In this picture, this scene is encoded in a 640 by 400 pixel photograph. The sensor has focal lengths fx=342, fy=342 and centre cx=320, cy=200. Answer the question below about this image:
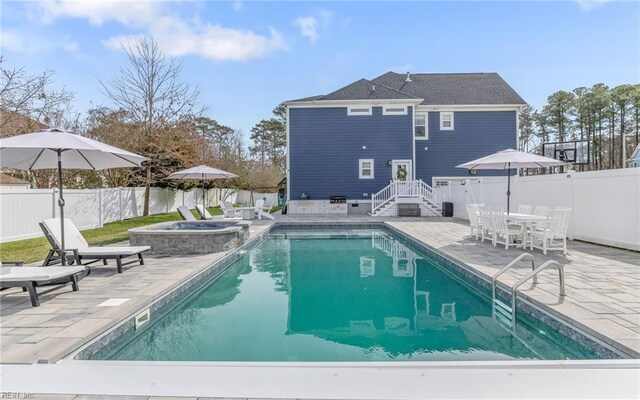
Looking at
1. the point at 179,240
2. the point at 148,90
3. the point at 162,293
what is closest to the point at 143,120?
the point at 148,90

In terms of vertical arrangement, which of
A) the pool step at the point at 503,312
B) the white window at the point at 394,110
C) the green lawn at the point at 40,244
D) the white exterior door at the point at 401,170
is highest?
the white window at the point at 394,110

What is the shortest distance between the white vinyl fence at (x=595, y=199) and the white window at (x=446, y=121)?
9.77 m

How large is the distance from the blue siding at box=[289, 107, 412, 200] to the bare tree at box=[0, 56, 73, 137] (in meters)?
10.8

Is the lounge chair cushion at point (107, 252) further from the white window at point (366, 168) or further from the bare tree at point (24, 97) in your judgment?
the white window at point (366, 168)

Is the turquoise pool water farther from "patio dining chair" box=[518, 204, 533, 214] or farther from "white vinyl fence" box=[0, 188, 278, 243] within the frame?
"white vinyl fence" box=[0, 188, 278, 243]

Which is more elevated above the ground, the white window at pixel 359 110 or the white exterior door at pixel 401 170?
the white window at pixel 359 110

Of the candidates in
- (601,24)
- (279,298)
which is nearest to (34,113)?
(279,298)

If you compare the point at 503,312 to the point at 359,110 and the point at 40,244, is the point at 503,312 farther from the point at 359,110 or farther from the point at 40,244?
the point at 359,110

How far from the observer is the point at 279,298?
572cm

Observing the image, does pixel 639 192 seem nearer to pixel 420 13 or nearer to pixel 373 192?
pixel 420 13

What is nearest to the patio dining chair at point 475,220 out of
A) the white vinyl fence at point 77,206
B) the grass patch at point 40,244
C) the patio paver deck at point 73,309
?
the patio paver deck at point 73,309

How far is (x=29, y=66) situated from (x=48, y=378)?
1394 cm

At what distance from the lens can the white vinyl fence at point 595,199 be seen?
7264mm

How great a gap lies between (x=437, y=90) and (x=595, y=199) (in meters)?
15.3
